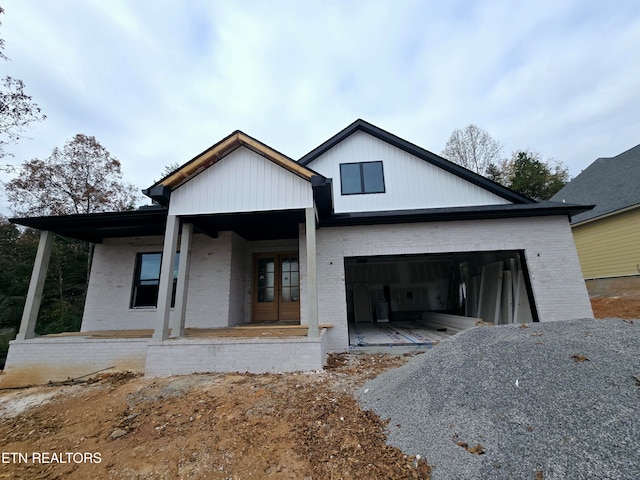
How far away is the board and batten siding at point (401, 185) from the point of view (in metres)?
7.89

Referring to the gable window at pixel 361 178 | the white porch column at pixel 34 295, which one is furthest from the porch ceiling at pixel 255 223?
the white porch column at pixel 34 295

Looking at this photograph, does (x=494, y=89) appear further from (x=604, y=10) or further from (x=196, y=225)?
(x=196, y=225)

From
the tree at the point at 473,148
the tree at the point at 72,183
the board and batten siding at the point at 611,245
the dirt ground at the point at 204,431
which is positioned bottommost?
the dirt ground at the point at 204,431

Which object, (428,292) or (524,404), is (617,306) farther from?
(524,404)

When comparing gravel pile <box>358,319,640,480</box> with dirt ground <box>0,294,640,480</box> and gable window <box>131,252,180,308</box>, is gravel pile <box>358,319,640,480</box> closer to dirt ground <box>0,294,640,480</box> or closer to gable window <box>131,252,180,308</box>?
dirt ground <box>0,294,640,480</box>

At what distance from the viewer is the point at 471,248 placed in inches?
270

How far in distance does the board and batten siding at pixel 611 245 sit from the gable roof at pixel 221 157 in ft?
48.8

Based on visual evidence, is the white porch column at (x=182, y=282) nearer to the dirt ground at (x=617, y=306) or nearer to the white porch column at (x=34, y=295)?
the white porch column at (x=34, y=295)

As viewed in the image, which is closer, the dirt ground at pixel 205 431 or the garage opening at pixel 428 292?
the dirt ground at pixel 205 431

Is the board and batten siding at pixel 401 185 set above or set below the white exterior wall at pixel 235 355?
above

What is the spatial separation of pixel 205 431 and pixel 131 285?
6597 millimetres

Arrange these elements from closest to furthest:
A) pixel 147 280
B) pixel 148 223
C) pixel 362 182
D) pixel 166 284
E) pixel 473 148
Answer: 1. pixel 166 284
2. pixel 148 223
3. pixel 147 280
4. pixel 362 182
5. pixel 473 148

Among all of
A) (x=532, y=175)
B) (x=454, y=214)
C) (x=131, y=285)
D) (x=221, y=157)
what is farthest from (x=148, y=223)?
(x=532, y=175)

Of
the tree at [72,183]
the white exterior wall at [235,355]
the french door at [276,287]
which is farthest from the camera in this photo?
the tree at [72,183]
